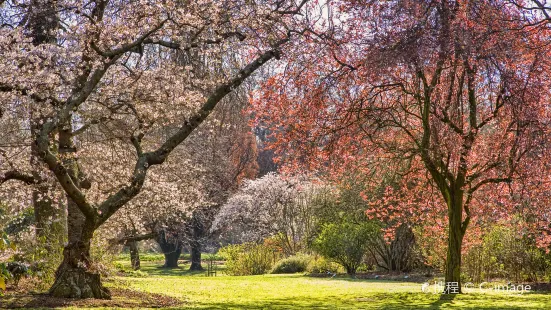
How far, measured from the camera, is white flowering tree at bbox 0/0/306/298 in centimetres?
848

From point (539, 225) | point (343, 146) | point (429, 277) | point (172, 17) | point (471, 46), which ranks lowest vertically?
point (429, 277)

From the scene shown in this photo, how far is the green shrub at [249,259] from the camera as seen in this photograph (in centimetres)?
2291

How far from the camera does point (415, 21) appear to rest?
8.38 meters

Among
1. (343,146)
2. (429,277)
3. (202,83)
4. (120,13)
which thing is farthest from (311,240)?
(120,13)

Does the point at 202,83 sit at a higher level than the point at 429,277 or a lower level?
higher

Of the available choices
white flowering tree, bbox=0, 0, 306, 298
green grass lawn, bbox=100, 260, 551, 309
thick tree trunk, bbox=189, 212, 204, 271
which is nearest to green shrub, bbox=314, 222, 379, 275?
green grass lawn, bbox=100, 260, 551, 309

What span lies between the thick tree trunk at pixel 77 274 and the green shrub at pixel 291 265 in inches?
514

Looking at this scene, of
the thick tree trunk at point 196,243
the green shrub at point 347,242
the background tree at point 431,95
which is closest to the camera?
the background tree at point 431,95

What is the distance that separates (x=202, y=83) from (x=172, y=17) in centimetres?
212

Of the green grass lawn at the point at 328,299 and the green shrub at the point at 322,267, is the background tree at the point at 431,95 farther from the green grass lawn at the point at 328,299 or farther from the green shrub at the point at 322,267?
the green shrub at the point at 322,267

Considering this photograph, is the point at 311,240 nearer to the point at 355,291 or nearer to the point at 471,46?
the point at 355,291

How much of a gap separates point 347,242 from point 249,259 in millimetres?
5127

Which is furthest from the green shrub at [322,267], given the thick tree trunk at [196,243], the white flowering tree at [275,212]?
the thick tree trunk at [196,243]

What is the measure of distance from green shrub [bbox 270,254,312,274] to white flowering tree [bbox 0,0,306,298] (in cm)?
1174
